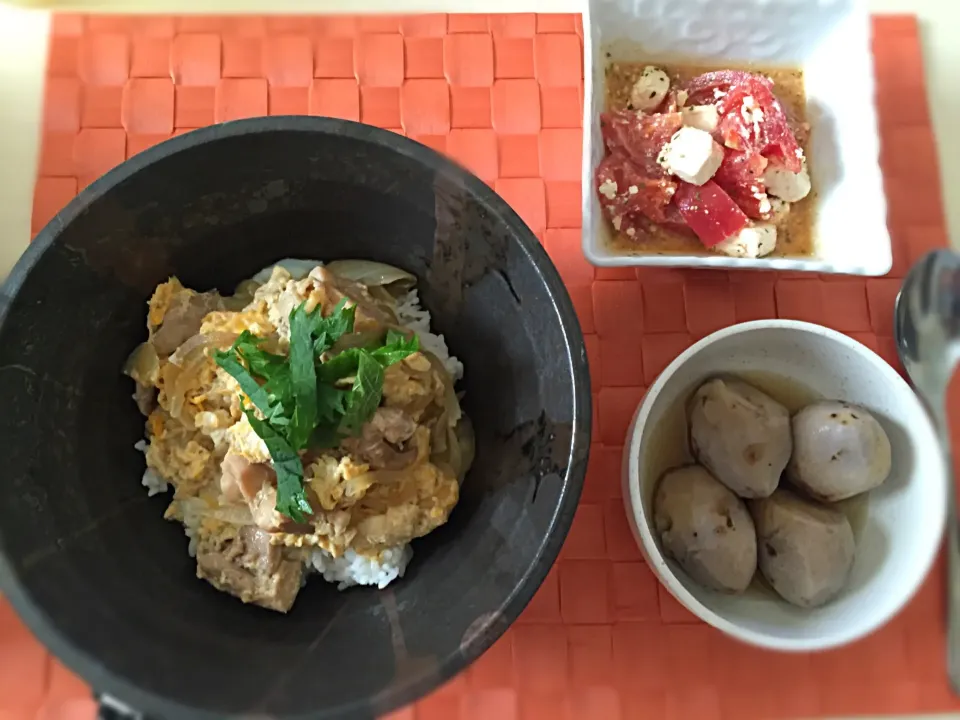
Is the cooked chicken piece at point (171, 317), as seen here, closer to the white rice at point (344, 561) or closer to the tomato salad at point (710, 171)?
the white rice at point (344, 561)

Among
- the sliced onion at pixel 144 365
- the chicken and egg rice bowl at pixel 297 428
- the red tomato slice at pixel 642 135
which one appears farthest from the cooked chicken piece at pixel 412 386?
the red tomato slice at pixel 642 135

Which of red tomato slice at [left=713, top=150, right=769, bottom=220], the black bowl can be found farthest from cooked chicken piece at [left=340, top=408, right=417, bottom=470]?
red tomato slice at [left=713, top=150, right=769, bottom=220]

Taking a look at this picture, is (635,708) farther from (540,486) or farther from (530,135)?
(530,135)

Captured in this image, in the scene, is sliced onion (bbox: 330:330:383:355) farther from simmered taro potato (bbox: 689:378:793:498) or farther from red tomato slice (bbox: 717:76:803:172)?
red tomato slice (bbox: 717:76:803:172)

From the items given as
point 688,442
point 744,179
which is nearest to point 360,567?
point 688,442

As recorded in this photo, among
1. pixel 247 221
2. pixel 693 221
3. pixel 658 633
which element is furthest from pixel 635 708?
pixel 247 221

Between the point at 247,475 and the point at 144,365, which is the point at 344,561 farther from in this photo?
the point at 144,365
